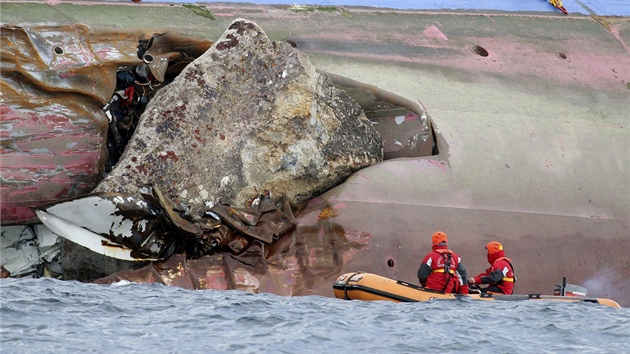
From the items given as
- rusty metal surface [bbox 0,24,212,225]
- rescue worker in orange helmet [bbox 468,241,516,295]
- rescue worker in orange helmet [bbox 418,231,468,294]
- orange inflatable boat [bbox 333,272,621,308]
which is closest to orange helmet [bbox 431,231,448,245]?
rescue worker in orange helmet [bbox 418,231,468,294]

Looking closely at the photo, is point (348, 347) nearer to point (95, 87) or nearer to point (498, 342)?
point (498, 342)

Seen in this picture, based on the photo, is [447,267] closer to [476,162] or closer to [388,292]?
[388,292]

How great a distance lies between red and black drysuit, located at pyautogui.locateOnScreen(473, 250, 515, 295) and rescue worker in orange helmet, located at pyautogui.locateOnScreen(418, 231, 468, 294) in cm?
36

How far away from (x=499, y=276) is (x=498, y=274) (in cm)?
2

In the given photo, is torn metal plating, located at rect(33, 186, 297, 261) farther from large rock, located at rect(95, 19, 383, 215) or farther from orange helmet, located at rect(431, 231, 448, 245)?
orange helmet, located at rect(431, 231, 448, 245)

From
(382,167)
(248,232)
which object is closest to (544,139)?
(382,167)

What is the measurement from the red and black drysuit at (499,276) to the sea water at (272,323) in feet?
1.22

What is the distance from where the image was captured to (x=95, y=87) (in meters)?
12.8

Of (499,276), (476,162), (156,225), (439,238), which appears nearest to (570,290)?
(499,276)

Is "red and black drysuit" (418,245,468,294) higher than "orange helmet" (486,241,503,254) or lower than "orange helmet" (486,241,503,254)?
lower

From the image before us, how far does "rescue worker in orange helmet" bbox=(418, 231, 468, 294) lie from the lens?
12.2 meters

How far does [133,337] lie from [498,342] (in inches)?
125

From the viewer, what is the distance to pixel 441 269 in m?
12.2

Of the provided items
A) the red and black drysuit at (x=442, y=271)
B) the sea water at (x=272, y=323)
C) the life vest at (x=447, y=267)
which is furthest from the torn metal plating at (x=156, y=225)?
the life vest at (x=447, y=267)
